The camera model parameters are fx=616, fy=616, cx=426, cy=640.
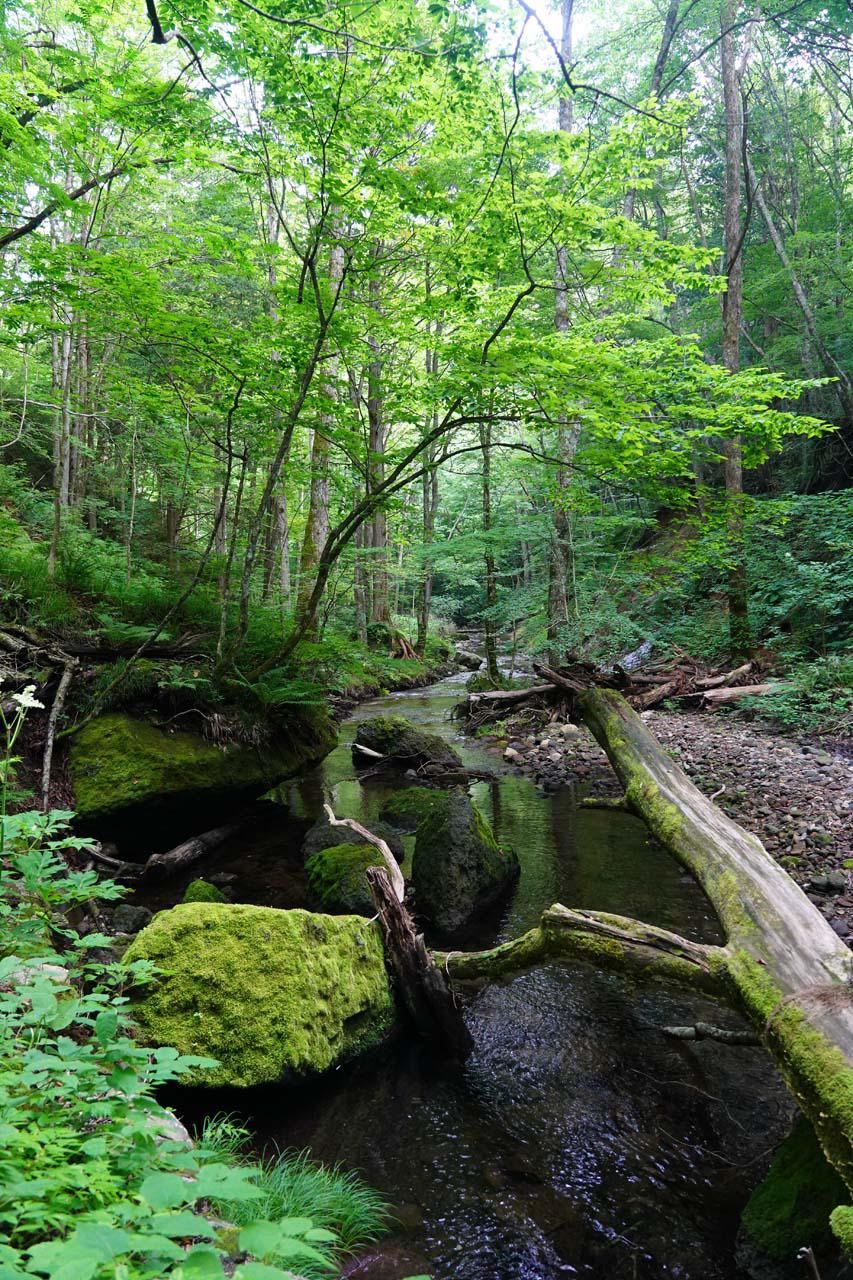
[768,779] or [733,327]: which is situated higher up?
[733,327]

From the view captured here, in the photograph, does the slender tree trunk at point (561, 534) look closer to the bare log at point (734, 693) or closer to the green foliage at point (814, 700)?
the bare log at point (734, 693)

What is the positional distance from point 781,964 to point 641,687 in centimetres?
891

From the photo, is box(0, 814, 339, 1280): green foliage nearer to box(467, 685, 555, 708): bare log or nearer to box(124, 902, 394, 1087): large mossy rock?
box(124, 902, 394, 1087): large mossy rock

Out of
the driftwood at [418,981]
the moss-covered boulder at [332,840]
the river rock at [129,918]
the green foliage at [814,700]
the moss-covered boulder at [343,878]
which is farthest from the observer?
the green foliage at [814,700]

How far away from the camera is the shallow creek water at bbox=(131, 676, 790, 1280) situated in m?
2.78

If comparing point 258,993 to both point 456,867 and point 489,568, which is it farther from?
point 489,568

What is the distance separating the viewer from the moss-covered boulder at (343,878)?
18.1ft

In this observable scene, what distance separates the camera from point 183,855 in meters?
6.54

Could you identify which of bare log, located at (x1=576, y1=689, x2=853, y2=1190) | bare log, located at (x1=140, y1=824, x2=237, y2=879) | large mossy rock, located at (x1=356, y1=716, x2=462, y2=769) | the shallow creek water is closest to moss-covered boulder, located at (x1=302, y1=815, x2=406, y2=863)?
bare log, located at (x1=140, y1=824, x2=237, y2=879)

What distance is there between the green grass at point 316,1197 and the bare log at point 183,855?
11.0 feet

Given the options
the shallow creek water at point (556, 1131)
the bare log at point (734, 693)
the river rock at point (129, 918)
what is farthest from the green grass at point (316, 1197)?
the bare log at point (734, 693)

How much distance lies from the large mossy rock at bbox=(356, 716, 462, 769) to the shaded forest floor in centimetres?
134

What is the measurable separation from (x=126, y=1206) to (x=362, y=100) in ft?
24.6

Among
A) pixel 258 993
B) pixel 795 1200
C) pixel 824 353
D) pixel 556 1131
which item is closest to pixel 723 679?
pixel 824 353
